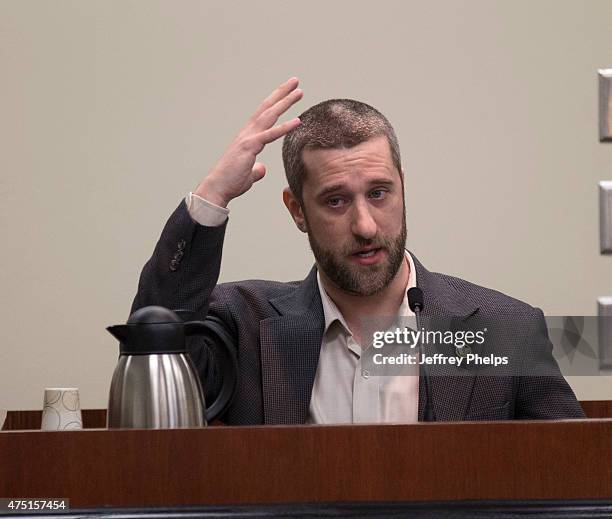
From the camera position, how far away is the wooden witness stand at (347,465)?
902 mm

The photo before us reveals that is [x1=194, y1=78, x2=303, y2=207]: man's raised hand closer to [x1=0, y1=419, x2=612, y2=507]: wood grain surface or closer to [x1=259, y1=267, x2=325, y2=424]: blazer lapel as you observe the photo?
[x1=259, y1=267, x2=325, y2=424]: blazer lapel

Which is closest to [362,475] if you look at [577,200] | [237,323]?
[237,323]

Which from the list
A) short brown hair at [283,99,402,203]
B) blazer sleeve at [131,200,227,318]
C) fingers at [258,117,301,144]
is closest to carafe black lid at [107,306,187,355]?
blazer sleeve at [131,200,227,318]

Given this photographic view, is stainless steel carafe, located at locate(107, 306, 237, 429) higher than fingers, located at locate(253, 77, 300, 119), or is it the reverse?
fingers, located at locate(253, 77, 300, 119)

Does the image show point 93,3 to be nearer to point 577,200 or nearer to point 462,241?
point 462,241

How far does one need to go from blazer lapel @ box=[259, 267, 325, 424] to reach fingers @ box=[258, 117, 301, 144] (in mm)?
354

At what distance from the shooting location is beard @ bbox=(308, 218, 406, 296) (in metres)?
1.58

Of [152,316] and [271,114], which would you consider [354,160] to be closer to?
[271,114]

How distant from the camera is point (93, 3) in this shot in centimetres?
239

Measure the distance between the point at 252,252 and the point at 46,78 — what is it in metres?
0.65

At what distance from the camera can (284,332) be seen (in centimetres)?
160

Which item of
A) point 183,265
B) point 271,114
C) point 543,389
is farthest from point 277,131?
point 543,389

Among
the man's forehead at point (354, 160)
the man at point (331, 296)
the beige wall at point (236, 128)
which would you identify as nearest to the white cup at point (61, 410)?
the man at point (331, 296)

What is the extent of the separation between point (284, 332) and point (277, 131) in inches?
14.7
